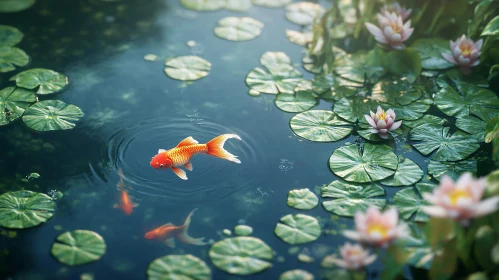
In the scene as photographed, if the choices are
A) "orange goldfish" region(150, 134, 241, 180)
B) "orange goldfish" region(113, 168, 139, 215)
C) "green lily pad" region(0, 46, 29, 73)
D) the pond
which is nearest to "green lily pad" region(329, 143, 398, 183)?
the pond

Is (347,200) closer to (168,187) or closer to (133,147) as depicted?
(168,187)

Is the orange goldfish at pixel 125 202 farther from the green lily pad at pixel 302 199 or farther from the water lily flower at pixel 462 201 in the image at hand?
the water lily flower at pixel 462 201

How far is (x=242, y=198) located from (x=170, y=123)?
72cm

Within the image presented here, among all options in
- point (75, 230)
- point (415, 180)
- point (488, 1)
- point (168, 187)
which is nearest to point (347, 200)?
point (415, 180)

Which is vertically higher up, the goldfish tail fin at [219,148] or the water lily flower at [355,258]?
the water lily flower at [355,258]

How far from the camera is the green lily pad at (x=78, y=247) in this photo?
7.61ft

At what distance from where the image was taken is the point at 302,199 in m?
2.65

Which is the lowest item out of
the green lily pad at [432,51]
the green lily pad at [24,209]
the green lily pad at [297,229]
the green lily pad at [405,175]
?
the green lily pad at [24,209]

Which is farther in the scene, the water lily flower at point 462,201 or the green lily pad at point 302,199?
the green lily pad at point 302,199

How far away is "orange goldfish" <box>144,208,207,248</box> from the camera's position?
2.43m

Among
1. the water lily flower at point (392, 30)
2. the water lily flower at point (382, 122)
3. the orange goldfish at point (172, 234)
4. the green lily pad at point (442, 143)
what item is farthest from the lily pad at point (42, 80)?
the green lily pad at point (442, 143)

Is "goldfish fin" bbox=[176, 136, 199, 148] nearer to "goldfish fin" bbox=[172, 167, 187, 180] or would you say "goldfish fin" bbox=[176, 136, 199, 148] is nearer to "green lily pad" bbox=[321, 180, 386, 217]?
"goldfish fin" bbox=[172, 167, 187, 180]

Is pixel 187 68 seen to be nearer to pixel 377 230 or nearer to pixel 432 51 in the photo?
pixel 432 51

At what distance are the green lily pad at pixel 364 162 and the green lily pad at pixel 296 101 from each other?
0.44 m
